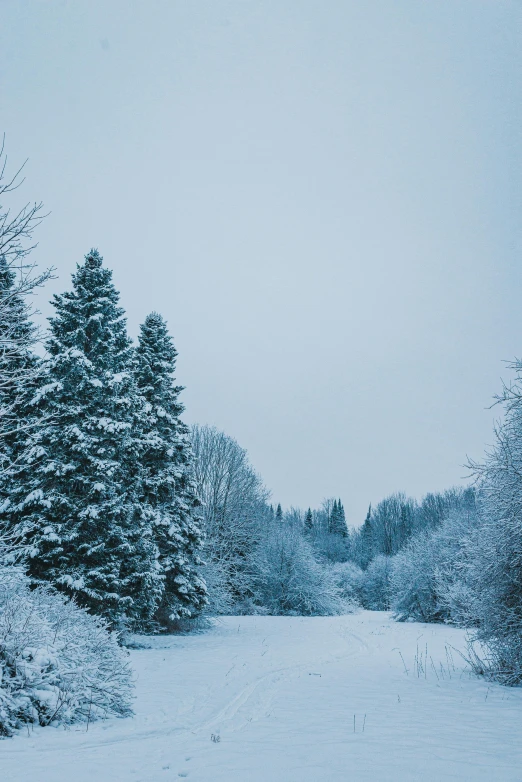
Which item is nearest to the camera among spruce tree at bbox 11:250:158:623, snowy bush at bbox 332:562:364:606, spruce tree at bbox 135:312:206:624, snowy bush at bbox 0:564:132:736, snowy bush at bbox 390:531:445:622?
snowy bush at bbox 0:564:132:736

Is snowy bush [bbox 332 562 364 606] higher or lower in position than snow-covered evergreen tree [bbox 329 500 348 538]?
lower

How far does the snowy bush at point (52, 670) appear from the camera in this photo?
6.56m

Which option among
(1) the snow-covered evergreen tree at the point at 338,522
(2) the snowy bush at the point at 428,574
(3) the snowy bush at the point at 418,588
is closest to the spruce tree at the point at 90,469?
(2) the snowy bush at the point at 428,574

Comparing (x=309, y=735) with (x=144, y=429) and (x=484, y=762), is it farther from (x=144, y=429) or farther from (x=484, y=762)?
(x=144, y=429)

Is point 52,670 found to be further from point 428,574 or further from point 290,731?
point 428,574

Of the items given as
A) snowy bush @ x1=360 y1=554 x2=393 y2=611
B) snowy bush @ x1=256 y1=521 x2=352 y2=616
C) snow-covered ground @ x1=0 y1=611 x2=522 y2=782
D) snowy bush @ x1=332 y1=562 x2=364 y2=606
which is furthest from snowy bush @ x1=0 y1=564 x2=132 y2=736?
snowy bush @ x1=332 y1=562 x2=364 y2=606

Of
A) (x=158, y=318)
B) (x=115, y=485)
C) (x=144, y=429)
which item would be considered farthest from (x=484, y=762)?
(x=158, y=318)

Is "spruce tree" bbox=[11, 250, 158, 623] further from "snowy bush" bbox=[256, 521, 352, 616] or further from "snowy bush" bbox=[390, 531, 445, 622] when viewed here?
"snowy bush" bbox=[256, 521, 352, 616]

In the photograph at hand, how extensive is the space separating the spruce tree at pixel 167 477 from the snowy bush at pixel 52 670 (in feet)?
34.1

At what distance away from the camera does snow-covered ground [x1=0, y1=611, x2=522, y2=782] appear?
4.85m

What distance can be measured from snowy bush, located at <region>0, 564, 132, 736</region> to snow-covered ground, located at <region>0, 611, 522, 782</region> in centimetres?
32

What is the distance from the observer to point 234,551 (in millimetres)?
33625

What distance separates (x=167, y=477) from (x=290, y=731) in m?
14.4

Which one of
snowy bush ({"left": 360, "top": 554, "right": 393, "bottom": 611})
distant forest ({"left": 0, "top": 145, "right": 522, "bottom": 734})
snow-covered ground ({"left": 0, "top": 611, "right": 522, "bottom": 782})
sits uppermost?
distant forest ({"left": 0, "top": 145, "right": 522, "bottom": 734})
